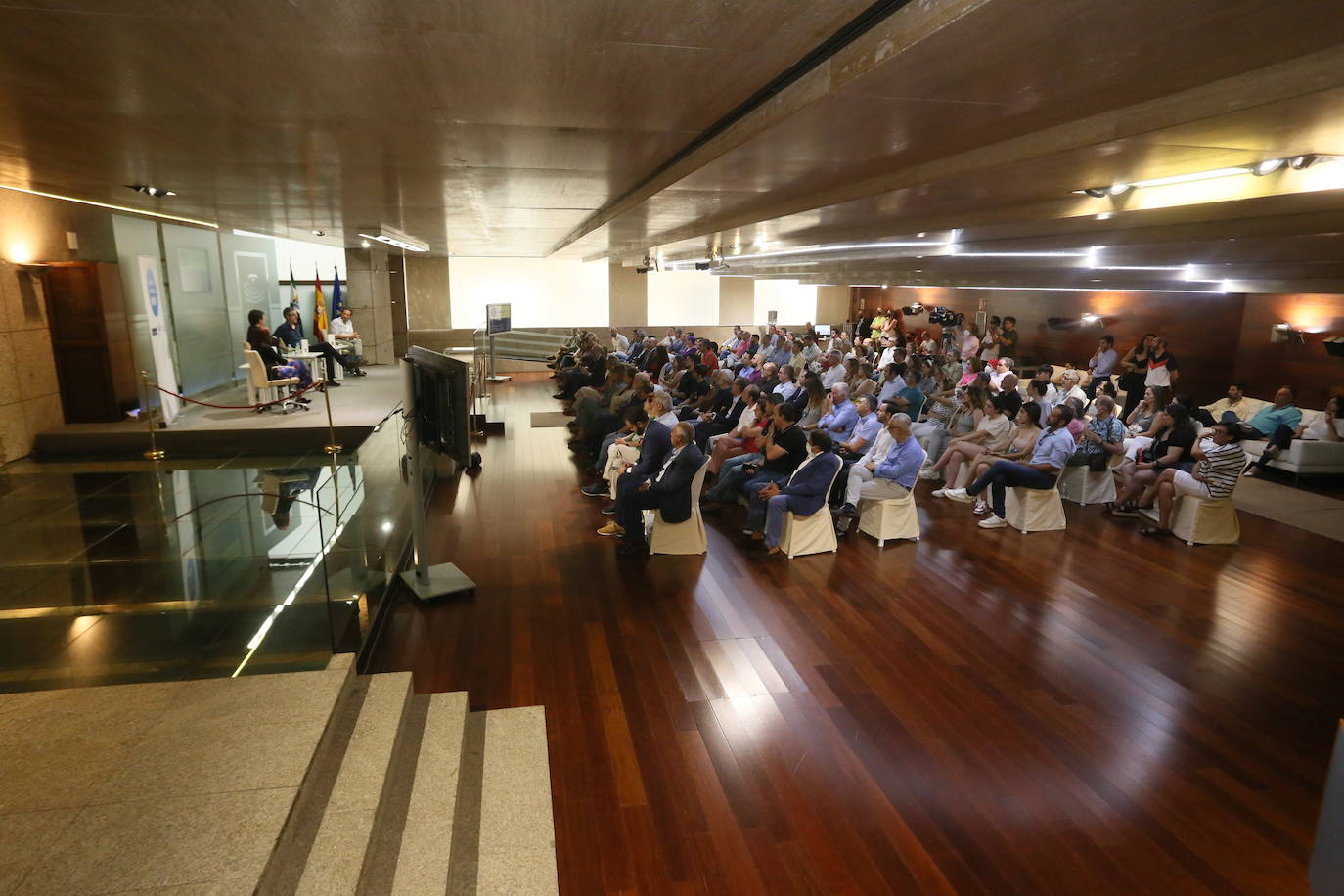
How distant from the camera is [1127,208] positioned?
4.98m

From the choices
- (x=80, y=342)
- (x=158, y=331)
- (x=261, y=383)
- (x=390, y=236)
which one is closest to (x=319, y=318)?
(x=390, y=236)

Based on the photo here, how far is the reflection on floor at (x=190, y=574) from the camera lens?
3.80 m

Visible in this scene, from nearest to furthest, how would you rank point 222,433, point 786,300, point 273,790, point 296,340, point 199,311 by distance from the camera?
point 273,790
point 222,433
point 199,311
point 296,340
point 786,300

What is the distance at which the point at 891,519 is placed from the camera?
638cm

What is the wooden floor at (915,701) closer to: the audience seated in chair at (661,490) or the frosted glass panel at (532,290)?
the audience seated in chair at (661,490)

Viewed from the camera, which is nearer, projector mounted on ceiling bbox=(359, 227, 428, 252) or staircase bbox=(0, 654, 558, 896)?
staircase bbox=(0, 654, 558, 896)

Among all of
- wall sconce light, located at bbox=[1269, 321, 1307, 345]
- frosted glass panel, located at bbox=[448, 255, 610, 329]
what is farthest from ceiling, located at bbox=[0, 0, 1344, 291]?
frosted glass panel, located at bbox=[448, 255, 610, 329]

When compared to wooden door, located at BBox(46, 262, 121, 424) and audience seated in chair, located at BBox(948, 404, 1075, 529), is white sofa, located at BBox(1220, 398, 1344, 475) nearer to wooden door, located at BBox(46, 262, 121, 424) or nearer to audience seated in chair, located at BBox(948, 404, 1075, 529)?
audience seated in chair, located at BBox(948, 404, 1075, 529)

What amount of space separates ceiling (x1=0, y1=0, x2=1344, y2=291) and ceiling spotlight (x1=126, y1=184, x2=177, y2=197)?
0.72 feet

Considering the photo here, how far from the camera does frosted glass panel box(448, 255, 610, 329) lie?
2020cm

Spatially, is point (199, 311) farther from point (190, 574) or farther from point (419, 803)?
Answer: point (419, 803)

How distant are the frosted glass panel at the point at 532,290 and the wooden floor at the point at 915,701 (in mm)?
15075

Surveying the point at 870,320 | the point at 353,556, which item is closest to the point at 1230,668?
the point at 353,556

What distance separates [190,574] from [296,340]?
29.5 ft
